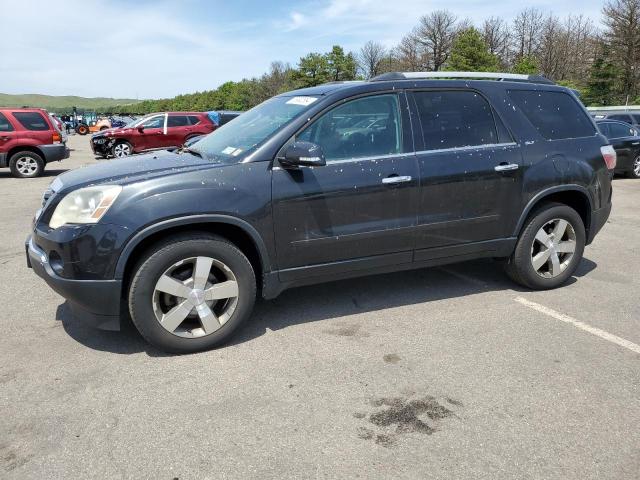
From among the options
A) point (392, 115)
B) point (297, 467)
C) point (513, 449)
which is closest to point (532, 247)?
point (392, 115)

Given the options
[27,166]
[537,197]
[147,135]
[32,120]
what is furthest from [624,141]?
[27,166]

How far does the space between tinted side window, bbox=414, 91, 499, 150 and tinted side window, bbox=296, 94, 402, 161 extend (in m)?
0.26

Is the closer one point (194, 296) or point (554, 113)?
point (194, 296)

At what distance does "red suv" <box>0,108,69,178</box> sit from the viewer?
44.1ft

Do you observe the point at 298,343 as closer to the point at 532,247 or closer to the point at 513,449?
the point at 513,449

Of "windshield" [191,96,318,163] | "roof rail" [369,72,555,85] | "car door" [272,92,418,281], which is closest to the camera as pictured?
"car door" [272,92,418,281]

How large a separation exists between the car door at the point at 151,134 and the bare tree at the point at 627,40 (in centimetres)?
3425

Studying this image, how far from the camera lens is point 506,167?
4348 millimetres

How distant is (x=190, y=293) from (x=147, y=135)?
16046 mm

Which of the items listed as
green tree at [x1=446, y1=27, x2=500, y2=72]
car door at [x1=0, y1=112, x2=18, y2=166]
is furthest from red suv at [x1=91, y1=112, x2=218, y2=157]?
green tree at [x1=446, y1=27, x2=500, y2=72]

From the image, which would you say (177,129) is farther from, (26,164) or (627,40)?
(627,40)

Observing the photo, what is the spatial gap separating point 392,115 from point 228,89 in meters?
82.9

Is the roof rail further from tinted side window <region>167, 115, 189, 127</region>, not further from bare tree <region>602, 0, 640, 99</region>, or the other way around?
bare tree <region>602, 0, 640, 99</region>

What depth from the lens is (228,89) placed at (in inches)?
3250
